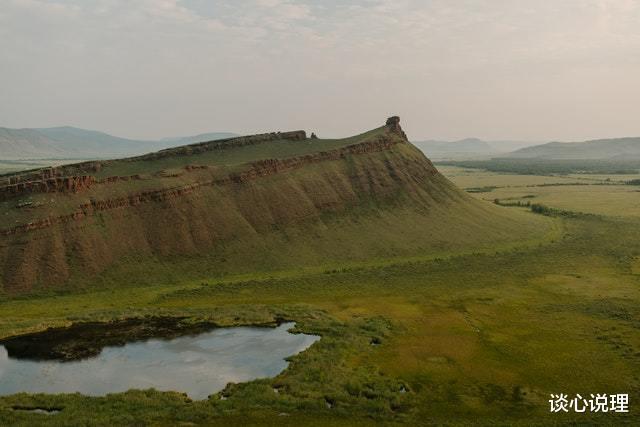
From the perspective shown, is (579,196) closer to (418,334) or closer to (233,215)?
(233,215)

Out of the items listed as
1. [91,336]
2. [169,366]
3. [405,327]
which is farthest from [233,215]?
[169,366]

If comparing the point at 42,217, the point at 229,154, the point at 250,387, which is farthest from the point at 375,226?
the point at 250,387

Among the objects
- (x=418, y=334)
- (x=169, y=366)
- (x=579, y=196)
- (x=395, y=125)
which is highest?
(x=395, y=125)

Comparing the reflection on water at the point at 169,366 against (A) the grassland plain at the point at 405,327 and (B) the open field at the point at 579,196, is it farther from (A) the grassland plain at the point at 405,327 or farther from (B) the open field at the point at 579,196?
(B) the open field at the point at 579,196

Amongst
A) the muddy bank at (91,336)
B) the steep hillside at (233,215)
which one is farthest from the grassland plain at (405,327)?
the muddy bank at (91,336)

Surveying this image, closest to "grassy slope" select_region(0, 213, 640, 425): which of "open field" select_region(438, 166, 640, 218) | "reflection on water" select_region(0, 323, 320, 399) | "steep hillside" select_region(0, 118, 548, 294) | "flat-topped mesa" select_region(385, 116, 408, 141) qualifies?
"reflection on water" select_region(0, 323, 320, 399)

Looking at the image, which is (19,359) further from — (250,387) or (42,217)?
(42,217)

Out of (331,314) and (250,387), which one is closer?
(250,387)
